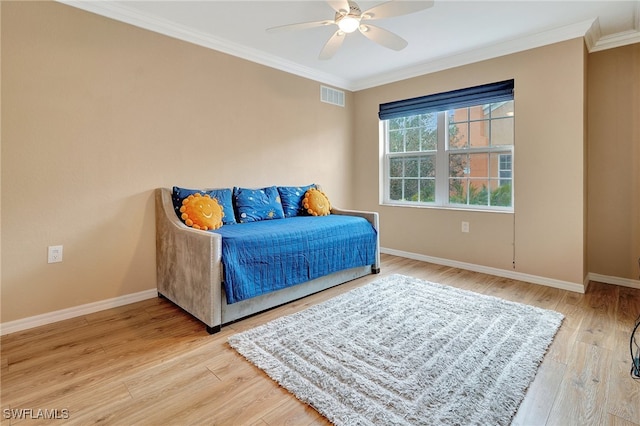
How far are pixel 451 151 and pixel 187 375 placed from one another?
349cm

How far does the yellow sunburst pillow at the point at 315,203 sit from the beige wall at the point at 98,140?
695 mm

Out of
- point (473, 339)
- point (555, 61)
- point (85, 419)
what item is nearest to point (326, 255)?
point (473, 339)

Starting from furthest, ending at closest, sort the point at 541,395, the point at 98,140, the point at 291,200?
1. the point at 291,200
2. the point at 98,140
3. the point at 541,395

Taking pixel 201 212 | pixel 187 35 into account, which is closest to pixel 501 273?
pixel 201 212

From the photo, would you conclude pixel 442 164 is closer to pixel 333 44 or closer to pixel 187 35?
pixel 333 44

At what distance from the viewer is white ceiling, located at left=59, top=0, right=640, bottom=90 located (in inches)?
99.5

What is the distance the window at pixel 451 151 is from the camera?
3484 millimetres

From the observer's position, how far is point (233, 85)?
334 cm

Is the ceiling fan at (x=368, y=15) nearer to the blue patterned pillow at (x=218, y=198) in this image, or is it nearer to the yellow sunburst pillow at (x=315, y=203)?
the blue patterned pillow at (x=218, y=198)

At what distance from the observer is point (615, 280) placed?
3.16 meters

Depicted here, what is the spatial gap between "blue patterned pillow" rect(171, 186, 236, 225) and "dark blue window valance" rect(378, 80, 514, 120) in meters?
2.42

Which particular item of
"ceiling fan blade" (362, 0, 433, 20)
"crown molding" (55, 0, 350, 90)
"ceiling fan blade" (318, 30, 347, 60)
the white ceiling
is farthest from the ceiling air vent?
"ceiling fan blade" (362, 0, 433, 20)

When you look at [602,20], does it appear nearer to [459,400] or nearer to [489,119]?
[489,119]

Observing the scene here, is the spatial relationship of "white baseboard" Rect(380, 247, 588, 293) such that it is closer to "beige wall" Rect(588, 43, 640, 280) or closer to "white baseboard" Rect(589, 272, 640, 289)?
"white baseboard" Rect(589, 272, 640, 289)
